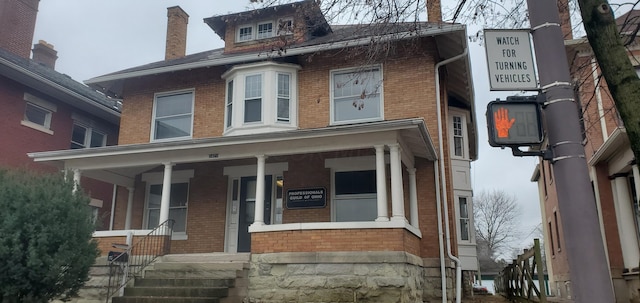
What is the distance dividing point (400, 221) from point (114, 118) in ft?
43.7

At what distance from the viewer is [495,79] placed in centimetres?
427

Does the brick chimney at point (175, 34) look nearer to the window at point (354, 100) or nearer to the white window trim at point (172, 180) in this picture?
the white window trim at point (172, 180)

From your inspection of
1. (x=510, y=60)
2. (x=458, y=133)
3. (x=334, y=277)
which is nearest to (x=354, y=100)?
(x=458, y=133)

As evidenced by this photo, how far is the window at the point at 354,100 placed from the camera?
12.5 meters

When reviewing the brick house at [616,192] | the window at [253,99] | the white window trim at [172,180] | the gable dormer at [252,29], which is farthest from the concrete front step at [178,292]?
the brick house at [616,192]

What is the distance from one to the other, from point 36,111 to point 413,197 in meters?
12.5

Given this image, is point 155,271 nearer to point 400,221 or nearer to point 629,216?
point 400,221

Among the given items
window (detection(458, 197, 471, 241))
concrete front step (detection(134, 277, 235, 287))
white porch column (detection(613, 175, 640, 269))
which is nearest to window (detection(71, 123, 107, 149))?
concrete front step (detection(134, 277, 235, 287))

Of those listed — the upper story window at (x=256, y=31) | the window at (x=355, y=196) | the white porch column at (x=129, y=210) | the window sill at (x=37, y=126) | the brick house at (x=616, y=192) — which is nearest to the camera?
the brick house at (x=616, y=192)

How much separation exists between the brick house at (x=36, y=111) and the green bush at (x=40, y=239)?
6.62 meters

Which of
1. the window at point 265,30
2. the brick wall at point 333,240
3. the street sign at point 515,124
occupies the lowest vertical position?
the brick wall at point 333,240

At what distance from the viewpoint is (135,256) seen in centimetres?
1130

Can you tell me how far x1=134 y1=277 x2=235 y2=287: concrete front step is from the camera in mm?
9578

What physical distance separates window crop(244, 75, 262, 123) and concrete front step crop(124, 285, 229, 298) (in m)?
5.12
